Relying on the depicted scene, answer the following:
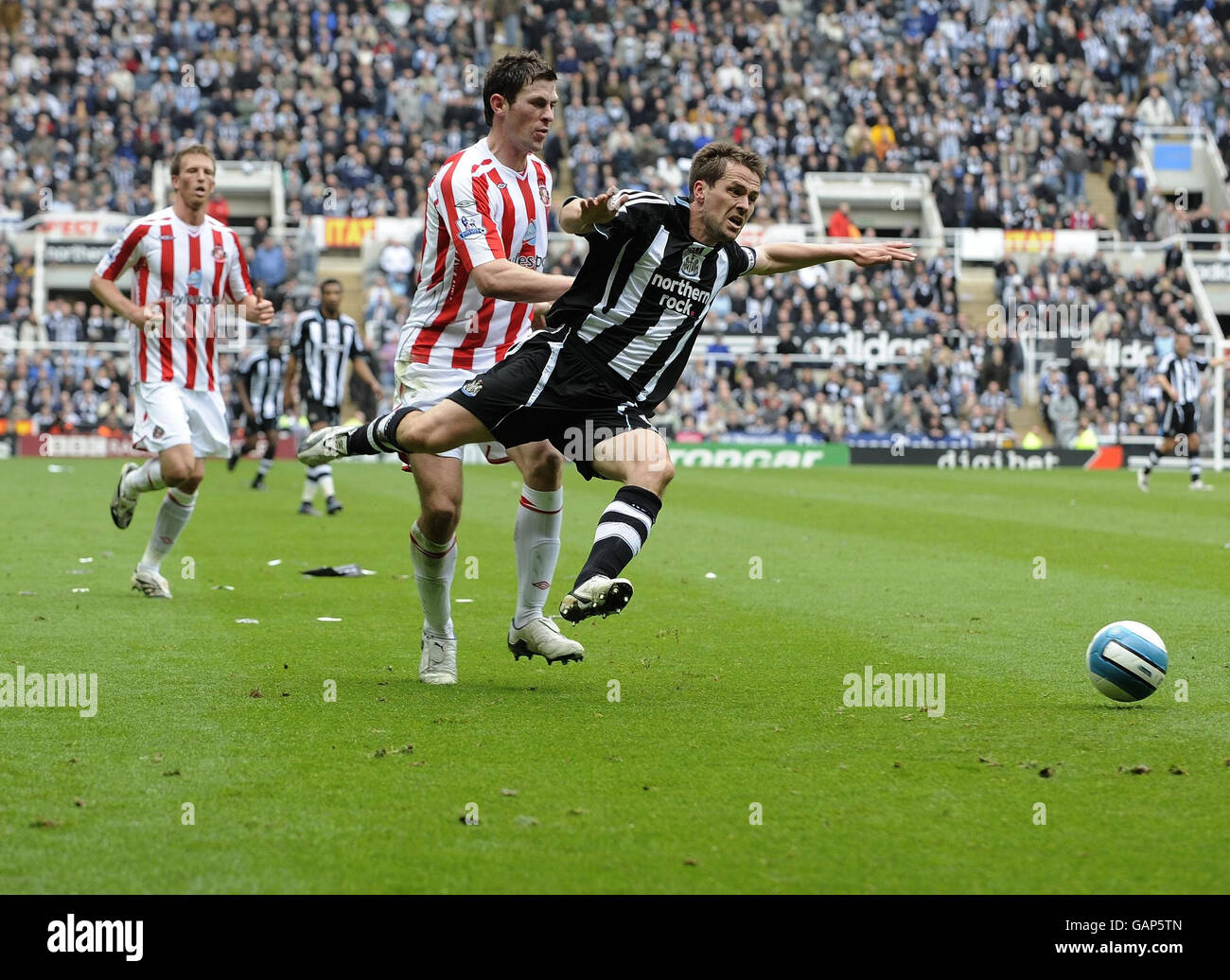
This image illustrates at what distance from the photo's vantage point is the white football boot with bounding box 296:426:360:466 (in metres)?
6.60

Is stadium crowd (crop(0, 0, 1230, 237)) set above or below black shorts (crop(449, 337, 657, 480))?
above

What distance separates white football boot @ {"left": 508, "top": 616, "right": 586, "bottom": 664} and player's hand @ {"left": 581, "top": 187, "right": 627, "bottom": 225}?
1.74 m

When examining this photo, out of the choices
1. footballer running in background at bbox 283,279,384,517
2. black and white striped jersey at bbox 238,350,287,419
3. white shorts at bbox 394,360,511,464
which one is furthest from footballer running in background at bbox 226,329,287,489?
white shorts at bbox 394,360,511,464

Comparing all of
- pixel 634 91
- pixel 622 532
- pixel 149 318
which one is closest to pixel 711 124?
pixel 634 91

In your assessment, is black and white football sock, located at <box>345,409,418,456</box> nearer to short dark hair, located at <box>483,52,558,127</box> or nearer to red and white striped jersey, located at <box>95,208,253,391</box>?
short dark hair, located at <box>483,52,558,127</box>

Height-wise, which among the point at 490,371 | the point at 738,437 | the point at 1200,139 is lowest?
the point at 738,437

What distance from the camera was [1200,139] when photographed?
132 feet

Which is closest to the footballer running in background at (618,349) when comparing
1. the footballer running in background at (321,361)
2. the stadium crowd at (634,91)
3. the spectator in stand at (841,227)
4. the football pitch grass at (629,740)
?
the football pitch grass at (629,740)

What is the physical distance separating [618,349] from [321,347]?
11.9m

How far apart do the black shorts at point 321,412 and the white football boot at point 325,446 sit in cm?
1105

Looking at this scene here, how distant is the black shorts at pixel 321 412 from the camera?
17.8 metres

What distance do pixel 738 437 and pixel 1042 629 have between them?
77.9 feet

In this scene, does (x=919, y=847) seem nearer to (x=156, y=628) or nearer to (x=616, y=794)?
(x=616, y=794)
